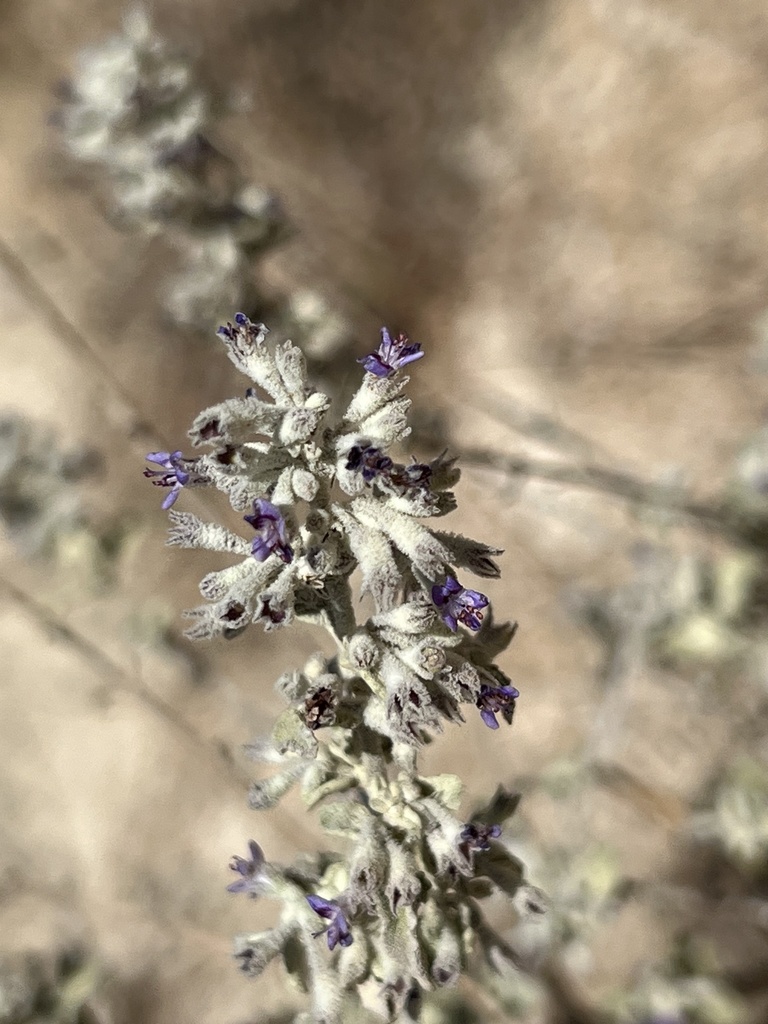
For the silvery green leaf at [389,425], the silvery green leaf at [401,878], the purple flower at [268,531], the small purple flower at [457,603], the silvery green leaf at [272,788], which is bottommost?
the silvery green leaf at [401,878]

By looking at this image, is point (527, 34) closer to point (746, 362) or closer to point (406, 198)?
point (406, 198)

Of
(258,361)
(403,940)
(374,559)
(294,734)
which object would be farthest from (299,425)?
(403,940)

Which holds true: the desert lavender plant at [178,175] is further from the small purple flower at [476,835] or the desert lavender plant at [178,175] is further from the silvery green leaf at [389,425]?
the small purple flower at [476,835]

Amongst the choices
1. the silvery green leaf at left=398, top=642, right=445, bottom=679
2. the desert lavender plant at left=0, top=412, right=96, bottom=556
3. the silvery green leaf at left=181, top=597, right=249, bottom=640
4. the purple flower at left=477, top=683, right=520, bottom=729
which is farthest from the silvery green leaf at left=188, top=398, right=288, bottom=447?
the desert lavender plant at left=0, top=412, right=96, bottom=556

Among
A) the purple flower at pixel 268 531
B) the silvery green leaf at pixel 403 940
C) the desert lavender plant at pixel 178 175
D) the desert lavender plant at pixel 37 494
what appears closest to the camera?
the purple flower at pixel 268 531

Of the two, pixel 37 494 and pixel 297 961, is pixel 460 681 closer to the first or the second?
pixel 297 961

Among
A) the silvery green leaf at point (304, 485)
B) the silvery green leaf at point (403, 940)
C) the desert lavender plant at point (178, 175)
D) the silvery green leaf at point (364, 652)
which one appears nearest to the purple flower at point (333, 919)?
the silvery green leaf at point (403, 940)
